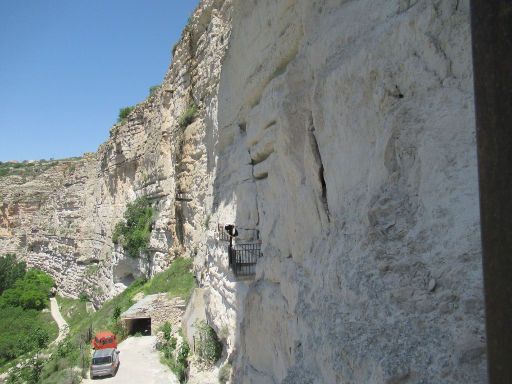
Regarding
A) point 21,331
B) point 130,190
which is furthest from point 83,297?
point 130,190

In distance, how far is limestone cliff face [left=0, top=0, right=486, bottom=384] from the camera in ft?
7.40

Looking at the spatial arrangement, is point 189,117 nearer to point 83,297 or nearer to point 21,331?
point 21,331

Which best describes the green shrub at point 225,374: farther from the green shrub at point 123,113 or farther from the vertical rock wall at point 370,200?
the green shrub at point 123,113

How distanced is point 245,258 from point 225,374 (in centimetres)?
206


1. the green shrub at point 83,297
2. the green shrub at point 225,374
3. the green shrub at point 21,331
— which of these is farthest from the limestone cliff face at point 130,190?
the green shrub at point 225,374

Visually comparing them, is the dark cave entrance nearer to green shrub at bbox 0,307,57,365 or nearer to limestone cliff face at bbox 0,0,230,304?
limestone cliff face at bbox 0,0,230,304

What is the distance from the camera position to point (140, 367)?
9930 mm

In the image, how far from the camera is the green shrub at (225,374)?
706cm

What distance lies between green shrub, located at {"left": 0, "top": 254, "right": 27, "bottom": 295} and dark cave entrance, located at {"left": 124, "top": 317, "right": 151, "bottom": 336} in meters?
14.0

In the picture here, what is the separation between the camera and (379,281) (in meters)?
2.67

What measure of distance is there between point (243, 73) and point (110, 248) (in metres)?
15.1

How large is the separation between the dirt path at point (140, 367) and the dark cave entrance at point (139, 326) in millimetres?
761

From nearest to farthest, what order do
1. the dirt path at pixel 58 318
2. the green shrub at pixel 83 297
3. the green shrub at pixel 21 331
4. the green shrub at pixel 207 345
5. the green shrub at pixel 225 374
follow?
the green shrub at pixel 225 374 → the green shrub at pixel 207 345 → the green shrub at pixel 21 331 → the dirt path at pixel 58 318 → the green shrub at pixel 83 297

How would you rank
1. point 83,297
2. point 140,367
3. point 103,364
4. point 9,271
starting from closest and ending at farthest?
point 103,364
point 140,367
point 83,297
point 9,271
